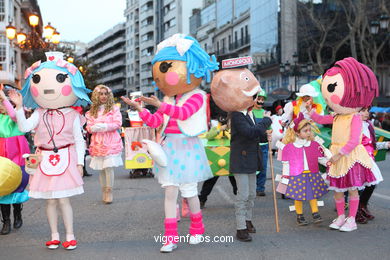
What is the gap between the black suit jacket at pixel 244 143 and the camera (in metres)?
5.54

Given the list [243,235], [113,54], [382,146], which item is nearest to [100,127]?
[243,235]

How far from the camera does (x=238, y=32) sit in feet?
167

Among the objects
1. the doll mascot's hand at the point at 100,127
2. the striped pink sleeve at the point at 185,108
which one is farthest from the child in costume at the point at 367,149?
the doll mascot's hand at the point at 100,127

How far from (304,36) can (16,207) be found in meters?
34.9

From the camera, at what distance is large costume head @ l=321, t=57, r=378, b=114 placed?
19.4ft

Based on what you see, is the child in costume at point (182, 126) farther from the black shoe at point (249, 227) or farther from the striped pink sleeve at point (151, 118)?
the black shoe at point (249, 227)

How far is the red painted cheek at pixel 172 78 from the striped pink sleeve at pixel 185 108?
0.81ft

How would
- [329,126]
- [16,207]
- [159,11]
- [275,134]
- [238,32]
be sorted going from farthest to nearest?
[159,11]
[238,32]
[275,134]
[329,126]
[16,207]

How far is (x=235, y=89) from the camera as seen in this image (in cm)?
559

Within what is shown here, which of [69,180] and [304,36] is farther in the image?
[304,36]

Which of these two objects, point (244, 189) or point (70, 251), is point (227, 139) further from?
point (70, 251)

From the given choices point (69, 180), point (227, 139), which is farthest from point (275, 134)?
point (69, 180)

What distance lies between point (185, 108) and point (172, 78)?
14.7 inches

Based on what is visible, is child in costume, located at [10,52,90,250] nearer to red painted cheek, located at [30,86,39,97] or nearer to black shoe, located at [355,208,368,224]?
red painted cheek, located at [30,86,39,97]
